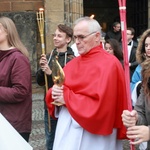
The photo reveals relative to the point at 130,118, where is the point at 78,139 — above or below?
below

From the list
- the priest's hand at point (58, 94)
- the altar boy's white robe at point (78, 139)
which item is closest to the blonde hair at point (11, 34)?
the priest's hand at point (58, 94)

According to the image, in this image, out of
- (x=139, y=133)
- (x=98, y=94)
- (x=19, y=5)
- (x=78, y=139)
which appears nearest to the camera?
(x=139, y=133)

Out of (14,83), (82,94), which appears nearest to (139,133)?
(82,94)

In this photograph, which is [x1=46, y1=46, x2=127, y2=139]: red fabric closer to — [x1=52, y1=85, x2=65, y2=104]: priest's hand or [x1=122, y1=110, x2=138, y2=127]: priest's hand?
[x1=52, y1=85, x2=65, y2=104]: priest's hand

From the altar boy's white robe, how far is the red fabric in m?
0.10

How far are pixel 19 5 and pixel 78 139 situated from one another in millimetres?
7342

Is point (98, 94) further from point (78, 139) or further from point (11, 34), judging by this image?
point (11, 34)

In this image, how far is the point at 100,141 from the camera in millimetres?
3479

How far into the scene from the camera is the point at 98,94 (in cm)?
332

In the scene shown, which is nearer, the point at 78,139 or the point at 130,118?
the point at 130,118

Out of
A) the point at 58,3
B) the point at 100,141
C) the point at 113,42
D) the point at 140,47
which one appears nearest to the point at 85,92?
the point at 100,141

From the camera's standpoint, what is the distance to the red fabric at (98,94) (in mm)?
3322

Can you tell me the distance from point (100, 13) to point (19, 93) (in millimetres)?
13454

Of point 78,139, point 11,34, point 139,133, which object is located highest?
point 11,34
